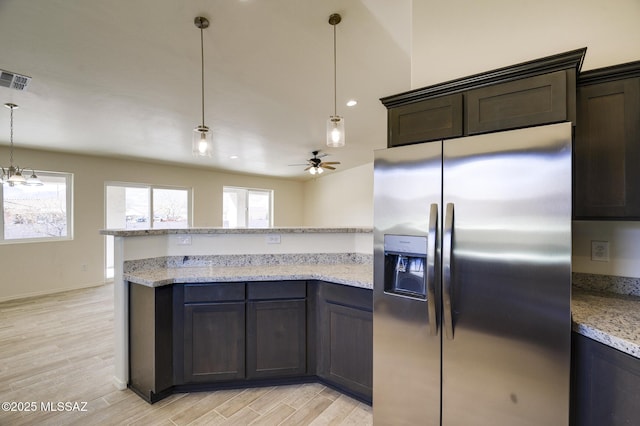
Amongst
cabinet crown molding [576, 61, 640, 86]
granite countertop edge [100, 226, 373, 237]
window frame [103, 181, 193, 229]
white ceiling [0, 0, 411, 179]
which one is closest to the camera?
cabinet crown molding [576, 61, 640, 86]

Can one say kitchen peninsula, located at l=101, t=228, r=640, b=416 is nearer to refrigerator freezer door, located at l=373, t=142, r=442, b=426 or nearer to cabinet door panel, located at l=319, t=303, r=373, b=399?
cabinet door panel, located at l=319, t=303, r=373, b=399

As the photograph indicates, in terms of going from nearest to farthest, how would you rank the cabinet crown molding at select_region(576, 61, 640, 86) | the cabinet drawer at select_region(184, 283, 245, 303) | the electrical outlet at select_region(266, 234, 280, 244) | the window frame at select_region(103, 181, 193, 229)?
the cabinet crown molding at select_region(576, 61, 640, 86) → the cabinet drawer at select_region(184, 283, 245, 303) → the electrical outlet at select_region(266, 234, 280, 244) → the window frame at select_region(103, 181, 193, 229)

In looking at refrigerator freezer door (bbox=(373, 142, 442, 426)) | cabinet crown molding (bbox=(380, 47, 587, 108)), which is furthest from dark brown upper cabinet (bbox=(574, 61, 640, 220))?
refrigerator freezer door (bbox=(373, 142, 442, 426))

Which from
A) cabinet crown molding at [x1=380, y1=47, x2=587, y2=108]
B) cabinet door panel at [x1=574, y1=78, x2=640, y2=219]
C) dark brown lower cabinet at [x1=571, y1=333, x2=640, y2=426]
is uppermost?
cabinet crown molding at [x1=380, y1=47, x2=587, y2=108]

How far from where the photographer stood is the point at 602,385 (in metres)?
1.21

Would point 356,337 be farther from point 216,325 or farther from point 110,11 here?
point 110,11

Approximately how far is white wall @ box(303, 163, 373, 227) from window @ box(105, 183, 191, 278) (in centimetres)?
390

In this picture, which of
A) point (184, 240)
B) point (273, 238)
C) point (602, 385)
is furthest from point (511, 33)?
point (184, 240)

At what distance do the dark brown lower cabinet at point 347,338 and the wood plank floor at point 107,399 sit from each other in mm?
182

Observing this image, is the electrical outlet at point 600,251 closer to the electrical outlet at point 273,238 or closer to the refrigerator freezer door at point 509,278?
the refrigerator freezer door at point 509,278

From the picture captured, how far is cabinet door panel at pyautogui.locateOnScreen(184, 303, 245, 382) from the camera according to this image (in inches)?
88.3

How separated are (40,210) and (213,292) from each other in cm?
511

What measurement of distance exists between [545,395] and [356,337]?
3.65 ft

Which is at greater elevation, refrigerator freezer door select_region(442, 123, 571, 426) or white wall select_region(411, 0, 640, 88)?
white wall select_region(411, 0, 640, 88)
